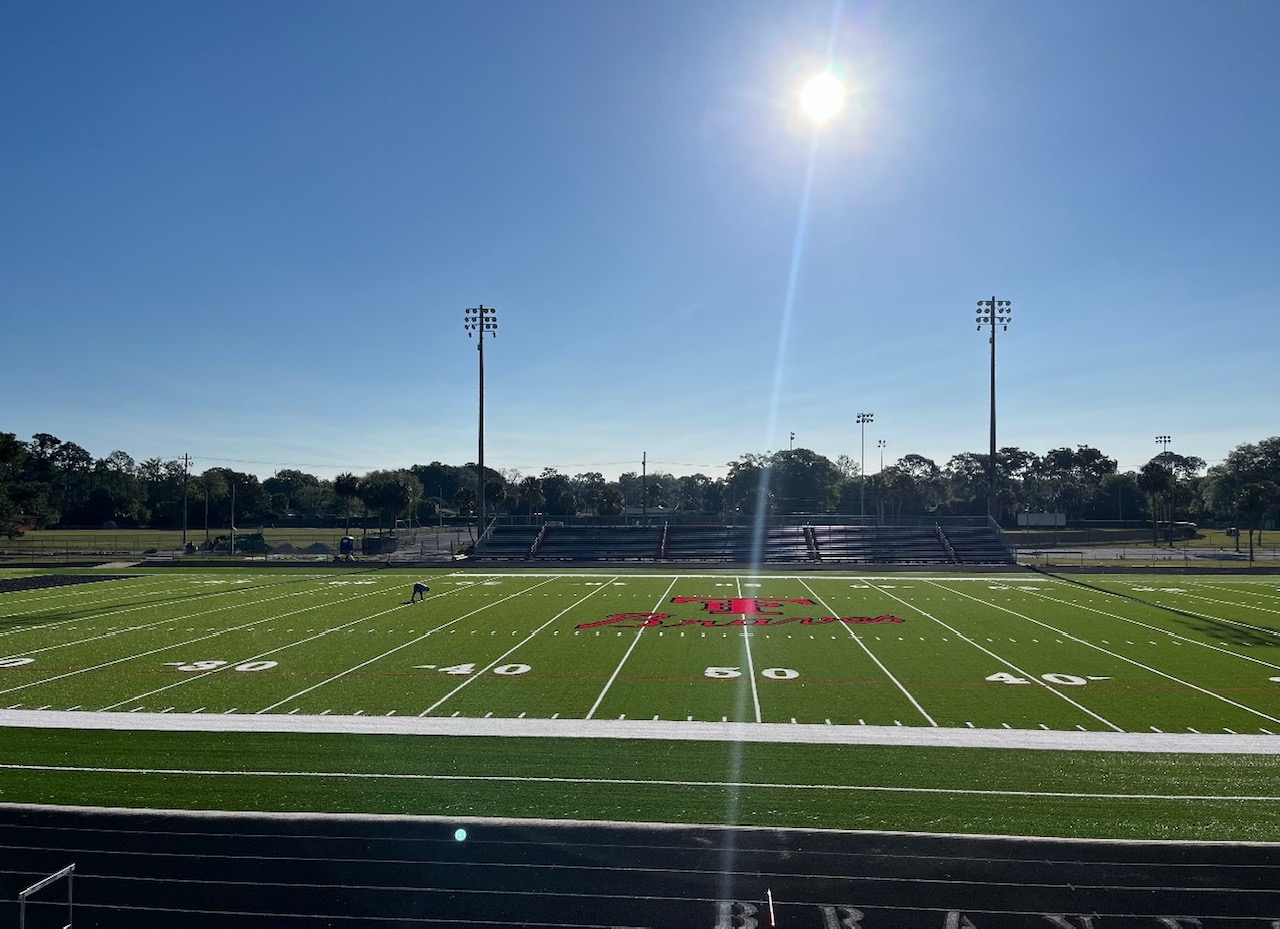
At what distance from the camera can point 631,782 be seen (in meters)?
11.9

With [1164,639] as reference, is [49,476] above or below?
above

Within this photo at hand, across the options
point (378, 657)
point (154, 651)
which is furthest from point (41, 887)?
point (154, 651)

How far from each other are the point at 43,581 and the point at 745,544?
4025 cm

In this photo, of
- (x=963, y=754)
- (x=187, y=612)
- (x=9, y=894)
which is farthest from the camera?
(x=187, y=612)

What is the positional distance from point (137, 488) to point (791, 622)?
11570cm

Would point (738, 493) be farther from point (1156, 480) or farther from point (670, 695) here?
point (670, 695)

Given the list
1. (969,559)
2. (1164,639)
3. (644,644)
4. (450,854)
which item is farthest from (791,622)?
(969,559)

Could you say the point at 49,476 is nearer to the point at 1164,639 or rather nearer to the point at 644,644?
the point at 644,644

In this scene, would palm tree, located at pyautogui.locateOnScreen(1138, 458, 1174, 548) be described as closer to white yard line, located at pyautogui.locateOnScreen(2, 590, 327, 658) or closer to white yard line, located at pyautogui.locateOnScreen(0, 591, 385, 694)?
white yard line, located at pyautogui.locateOnScreen(0, 591, 385, 694)

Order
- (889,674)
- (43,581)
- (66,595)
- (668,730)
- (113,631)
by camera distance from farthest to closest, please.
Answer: (43,581), (66,595), (113,631), (889,674), (668,730)

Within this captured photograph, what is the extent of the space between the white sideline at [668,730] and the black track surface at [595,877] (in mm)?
3895

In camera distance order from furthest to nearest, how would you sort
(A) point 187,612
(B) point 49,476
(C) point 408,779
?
1. (B) point 49,476
2. (A) point 187,612
3. (C) point 408,779

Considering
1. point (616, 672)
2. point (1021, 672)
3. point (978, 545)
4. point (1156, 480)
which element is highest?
point (1156, 480)

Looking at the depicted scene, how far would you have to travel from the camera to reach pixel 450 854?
31.4ft
